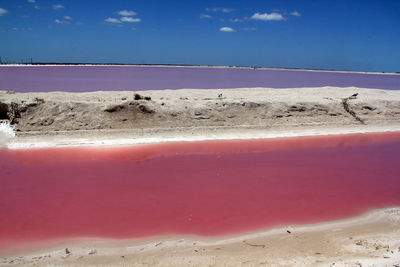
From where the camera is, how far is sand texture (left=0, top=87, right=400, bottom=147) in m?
12.1

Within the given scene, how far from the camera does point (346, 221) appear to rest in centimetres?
618

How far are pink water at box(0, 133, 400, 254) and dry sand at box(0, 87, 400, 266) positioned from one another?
1.48 ft

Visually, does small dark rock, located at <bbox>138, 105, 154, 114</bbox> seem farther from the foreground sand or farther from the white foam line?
the foreground sand

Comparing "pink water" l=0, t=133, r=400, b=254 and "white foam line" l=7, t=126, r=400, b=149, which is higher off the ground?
"white foam line" l=7, t=126, r=400, b=149

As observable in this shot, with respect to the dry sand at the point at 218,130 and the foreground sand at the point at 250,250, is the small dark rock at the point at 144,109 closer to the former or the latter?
the dry sand at the point at 218,130

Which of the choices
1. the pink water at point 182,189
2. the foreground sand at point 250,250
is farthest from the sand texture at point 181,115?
the foreground sand at point 250,250

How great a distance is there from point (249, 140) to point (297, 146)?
1.67 metres

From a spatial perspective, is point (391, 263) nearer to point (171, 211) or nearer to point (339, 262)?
point (339, 262)

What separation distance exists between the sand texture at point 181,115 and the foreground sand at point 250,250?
648 cm

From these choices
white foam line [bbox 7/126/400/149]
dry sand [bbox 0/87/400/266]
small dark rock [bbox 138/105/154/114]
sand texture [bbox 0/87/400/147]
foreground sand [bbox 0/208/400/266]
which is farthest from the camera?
small dark rock [bbox 138/105/154/114]

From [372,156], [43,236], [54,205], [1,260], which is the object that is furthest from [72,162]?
[372,156]

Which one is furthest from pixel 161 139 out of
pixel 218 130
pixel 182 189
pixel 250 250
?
pixel 250 250

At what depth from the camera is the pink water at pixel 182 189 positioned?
5.97 m

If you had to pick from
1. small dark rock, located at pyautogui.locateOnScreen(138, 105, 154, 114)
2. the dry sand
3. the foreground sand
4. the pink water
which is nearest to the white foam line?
the dry sand
